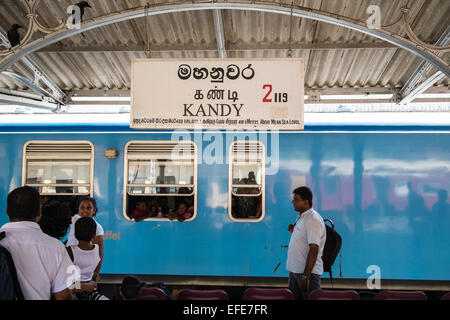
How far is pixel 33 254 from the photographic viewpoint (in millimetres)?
2107

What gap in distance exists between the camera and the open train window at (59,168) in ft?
18.9

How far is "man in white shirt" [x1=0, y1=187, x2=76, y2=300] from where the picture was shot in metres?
2.09

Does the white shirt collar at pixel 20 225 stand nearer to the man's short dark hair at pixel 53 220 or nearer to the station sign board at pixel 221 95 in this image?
the man's short dark hair at pixel 53 220

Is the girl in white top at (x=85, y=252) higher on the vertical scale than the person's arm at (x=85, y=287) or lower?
higher

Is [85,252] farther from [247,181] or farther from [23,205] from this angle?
[247,181]

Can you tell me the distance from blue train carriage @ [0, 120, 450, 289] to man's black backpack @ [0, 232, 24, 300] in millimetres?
3611

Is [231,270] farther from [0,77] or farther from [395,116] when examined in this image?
[0,77]

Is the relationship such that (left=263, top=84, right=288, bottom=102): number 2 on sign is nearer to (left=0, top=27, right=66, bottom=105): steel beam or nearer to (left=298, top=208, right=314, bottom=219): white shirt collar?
(left=298, top=208, right=314, bottom=219): white shirt collar

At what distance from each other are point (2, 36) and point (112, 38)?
1219mm

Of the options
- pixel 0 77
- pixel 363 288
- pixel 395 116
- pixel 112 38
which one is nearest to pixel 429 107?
pixel 395 116

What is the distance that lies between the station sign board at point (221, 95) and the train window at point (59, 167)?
Answer: 8.60ft

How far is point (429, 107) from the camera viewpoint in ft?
21.4

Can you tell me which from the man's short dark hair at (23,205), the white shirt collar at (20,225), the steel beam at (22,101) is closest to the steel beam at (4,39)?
the steel beam at (22,101)

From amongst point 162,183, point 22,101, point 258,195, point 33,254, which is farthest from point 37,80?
point 33,254
